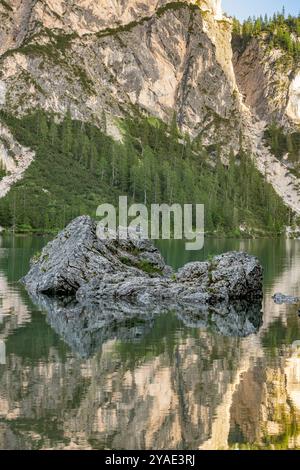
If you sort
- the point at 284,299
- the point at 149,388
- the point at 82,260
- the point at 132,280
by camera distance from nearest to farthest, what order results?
1. the point at 149,388
2. the point at 284,299
3. the point at 132,280
4. the point at 82,260

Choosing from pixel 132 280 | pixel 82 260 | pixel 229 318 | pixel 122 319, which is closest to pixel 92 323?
pixel 122 319

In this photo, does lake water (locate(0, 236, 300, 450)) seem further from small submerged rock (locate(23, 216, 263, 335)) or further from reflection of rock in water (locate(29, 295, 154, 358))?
small submerged rock (locate(23, 216, 263, 335))

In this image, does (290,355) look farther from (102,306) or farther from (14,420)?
(102,306)

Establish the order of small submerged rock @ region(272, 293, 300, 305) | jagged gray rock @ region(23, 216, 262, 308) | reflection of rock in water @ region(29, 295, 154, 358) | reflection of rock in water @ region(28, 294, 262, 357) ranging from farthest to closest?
small submerged rock @ region(272, 293, 300, 305), jagged gray rock @ region(23, 216, 262, 308), reflection of rock in water @ region(28, 294, 262, 357), reflection of rock in water @ region(29, 295, 154, 358)

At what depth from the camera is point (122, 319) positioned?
3359 centimetres

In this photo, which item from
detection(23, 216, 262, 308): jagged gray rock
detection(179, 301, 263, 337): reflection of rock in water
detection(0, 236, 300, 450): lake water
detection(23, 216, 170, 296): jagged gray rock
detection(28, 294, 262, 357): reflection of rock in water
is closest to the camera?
detection(0, 236, 300, 450): lake water

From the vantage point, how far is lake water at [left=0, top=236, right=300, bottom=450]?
52.4 ft

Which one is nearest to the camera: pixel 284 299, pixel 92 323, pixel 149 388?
pixel 149 388

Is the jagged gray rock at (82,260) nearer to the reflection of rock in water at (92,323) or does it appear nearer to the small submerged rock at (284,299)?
the reflection of rock in water at (92,323)

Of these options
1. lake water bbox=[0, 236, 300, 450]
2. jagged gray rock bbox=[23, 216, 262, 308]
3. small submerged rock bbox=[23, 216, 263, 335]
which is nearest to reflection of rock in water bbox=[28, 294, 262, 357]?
small submerged rock bbox=[23, 216, 263, 335]

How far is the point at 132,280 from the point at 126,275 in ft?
4.01

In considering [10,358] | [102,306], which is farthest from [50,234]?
A: [10,358]

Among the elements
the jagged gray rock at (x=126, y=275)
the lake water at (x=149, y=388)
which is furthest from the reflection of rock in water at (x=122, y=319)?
the jagged gray rock at (x=126, y=275)

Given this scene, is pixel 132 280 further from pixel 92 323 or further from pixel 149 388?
pixel 149 388
